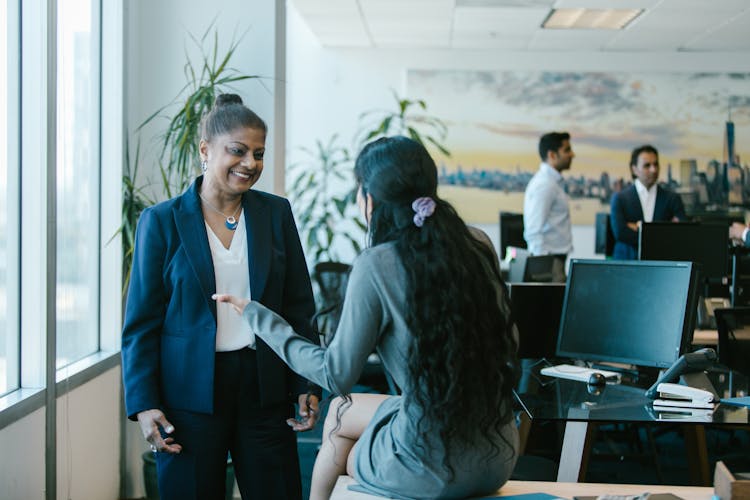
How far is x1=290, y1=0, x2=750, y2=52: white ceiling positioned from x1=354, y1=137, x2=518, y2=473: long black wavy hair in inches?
207

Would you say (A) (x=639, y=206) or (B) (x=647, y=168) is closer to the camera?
(A) (x=639, y=206)

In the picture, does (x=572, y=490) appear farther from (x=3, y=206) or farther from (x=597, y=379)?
(x=3, y=206)

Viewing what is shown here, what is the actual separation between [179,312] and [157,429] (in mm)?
295

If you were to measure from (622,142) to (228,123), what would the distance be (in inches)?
290

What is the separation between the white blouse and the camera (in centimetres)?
218

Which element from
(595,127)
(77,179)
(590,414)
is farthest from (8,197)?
(595,127)

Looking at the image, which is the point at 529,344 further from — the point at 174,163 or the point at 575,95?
the point at 575,95

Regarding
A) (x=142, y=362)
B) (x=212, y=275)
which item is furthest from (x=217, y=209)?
(x=142, y=362)

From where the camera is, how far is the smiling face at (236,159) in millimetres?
2197

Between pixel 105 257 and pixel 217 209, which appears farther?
pixel 105 257

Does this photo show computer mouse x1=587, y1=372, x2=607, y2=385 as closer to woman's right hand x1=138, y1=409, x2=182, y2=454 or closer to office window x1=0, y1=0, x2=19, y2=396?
woman's right hand x1=138, y1=409, x2=182, y2=454

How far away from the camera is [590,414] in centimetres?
243

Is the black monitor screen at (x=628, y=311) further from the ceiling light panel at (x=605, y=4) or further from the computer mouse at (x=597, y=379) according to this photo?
the ceiling light panel at (x=605, y=4)

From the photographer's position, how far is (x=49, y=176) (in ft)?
9.15
